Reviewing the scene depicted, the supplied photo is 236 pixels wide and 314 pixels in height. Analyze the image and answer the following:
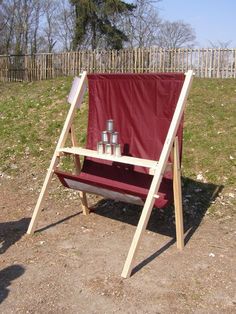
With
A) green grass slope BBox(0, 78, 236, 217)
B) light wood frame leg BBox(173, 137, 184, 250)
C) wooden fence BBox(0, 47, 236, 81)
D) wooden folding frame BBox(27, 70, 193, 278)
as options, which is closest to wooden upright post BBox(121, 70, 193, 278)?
wooden folding frame BBox(27, 70, 193, 278)

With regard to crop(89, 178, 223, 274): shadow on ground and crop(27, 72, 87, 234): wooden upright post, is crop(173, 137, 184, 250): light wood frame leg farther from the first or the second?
crop(27, 72, 87, 234): wooden upright post

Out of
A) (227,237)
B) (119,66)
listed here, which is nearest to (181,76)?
(227,237)

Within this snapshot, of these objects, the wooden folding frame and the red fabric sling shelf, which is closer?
the wooden folding frame

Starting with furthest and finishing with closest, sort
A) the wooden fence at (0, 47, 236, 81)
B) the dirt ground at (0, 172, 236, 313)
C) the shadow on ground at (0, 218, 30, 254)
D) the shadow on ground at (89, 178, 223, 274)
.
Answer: the wooden fence at (0, 47, 236, 81)
the shadow on ground at (89, 178, 223, 274)
the shadow on ground at (0, 218, 30, 254)
the dirt ground at (0, 172, 236, 313)

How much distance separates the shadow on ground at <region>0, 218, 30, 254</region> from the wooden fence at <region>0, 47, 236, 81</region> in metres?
12.4

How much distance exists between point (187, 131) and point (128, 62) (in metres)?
10.7

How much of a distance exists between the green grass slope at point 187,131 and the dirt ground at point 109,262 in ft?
3.28

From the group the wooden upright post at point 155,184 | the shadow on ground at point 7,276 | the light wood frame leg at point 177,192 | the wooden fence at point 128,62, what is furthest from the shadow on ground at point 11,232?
the wooden fence at point 128,62

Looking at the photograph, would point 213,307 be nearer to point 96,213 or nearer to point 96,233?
point 96,233

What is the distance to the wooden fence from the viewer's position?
1645 centimetres

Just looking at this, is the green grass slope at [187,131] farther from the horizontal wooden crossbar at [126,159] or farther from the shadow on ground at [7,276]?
the shadow on ground at [7,276]

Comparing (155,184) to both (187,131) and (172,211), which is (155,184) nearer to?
(172,211)

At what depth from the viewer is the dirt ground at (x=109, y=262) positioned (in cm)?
363

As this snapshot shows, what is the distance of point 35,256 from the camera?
4516mm
